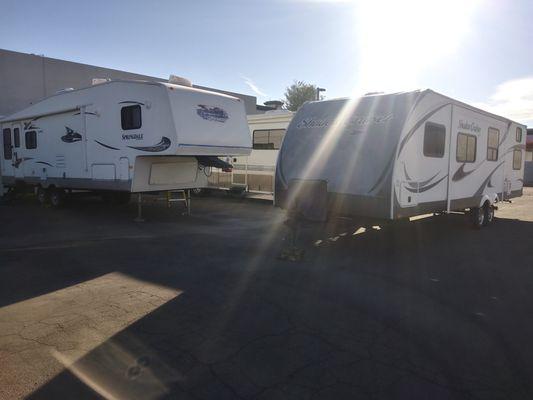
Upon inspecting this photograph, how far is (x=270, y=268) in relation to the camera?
657 cm

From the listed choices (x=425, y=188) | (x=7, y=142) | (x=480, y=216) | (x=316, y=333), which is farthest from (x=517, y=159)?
(x=7, y=142)

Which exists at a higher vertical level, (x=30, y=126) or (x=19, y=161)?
(x=30, y=126)

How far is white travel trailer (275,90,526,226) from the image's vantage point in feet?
23.9

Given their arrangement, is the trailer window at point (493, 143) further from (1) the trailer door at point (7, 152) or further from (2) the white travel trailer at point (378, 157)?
(1) the trailer door at point (7, 152)

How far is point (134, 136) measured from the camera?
10.3 meters

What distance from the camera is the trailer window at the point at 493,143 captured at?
35.6 ft

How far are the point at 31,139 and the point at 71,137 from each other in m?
2.64

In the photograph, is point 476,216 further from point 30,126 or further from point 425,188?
point 30,126

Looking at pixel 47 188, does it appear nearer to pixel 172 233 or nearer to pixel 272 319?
pixel 172 233

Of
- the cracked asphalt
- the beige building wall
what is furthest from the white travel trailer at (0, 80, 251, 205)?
the beige building wall

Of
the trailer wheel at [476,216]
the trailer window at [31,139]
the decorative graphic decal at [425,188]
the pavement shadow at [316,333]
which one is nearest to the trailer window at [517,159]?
the trailer wheel at [476,216]

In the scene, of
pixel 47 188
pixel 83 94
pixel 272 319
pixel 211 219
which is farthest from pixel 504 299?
pixel 47 188

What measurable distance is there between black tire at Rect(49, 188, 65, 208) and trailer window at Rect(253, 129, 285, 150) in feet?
21.3

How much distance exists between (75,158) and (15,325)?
8406mm
